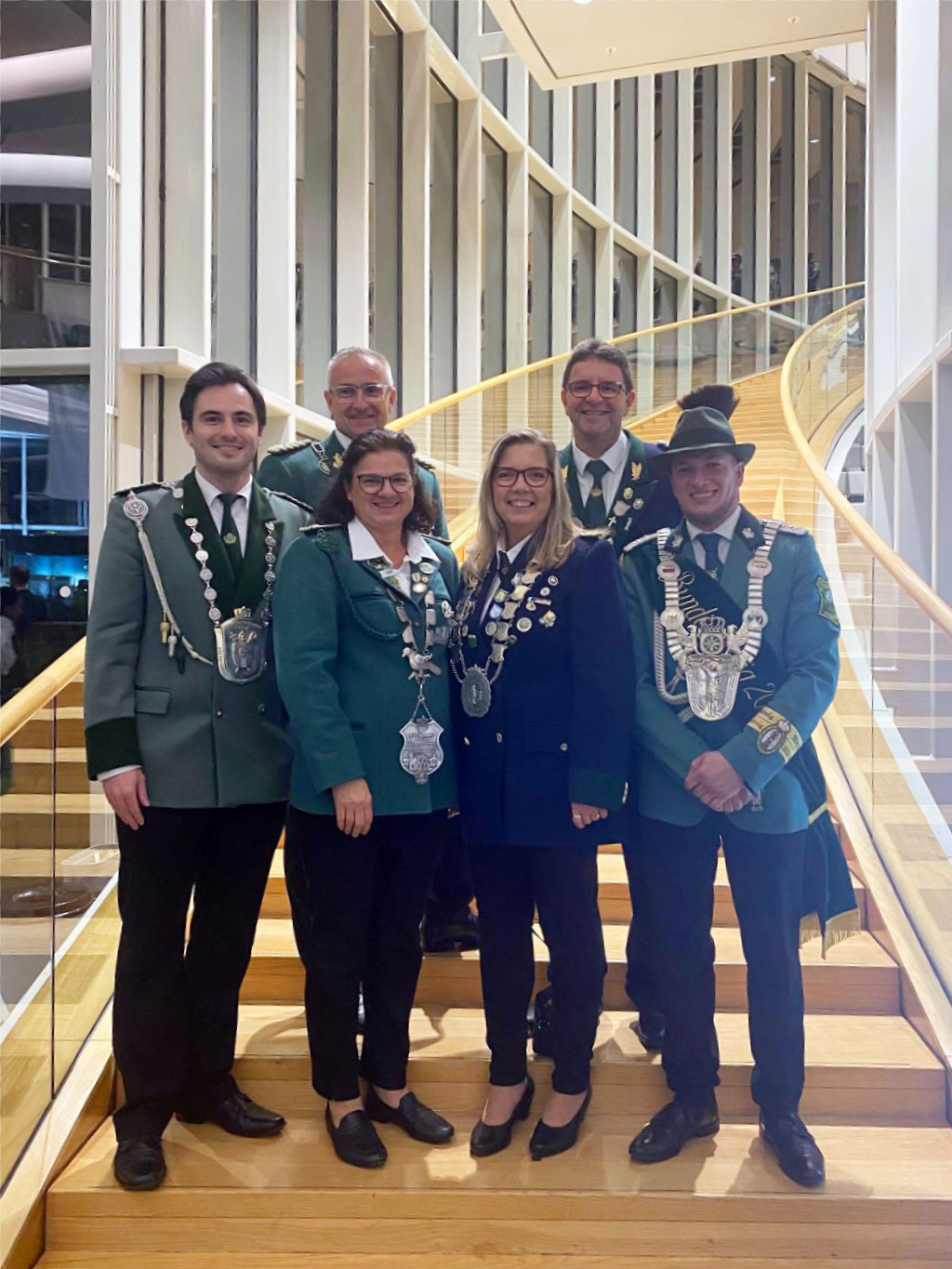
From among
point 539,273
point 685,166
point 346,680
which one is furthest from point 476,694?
point 685,166

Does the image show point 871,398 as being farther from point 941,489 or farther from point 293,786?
point 293,786

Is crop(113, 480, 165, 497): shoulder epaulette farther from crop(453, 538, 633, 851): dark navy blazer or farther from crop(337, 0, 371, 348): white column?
crop(337, 0, 371, 348): white column

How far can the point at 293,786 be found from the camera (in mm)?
2822

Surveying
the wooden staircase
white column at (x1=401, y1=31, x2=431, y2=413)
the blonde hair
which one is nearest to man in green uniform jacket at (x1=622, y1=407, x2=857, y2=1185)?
the wooden staircase

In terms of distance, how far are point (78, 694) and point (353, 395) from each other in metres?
Answer: 1.22

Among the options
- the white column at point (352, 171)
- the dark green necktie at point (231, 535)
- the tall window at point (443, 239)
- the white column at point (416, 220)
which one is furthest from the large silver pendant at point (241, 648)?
the tall window at point (443, 239)

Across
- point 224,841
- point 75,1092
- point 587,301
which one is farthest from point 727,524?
point 587,301

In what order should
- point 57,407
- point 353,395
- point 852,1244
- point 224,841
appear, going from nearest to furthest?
point 852,1244 < point 224,841 < point 353,395 < point 57,407

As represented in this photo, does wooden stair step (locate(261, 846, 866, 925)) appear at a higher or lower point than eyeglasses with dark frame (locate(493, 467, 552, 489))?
lower

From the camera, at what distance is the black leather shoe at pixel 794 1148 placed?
2832 mm

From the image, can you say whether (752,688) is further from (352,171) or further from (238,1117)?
(352,171)

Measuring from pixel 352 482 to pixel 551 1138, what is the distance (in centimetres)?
170

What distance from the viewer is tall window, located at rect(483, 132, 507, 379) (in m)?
11.3

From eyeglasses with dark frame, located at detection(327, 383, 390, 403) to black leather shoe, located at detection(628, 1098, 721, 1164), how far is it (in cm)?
219
